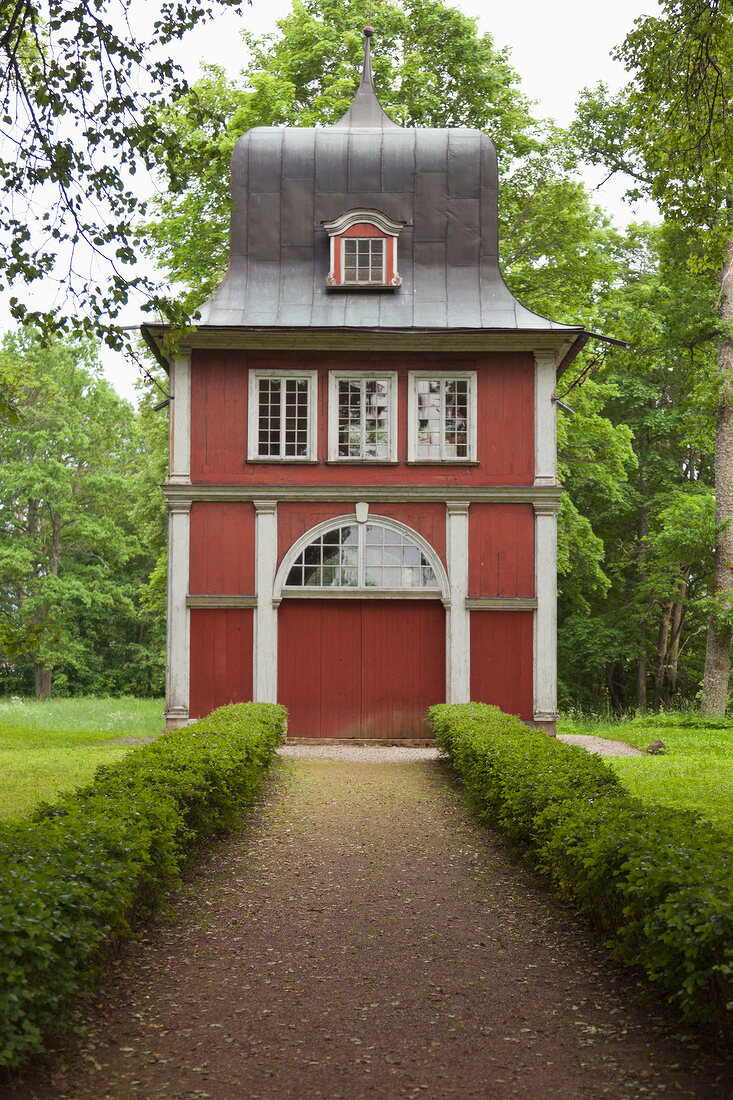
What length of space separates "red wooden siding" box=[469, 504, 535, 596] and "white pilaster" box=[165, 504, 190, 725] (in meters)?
4.49

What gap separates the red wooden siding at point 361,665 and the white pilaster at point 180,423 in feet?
8.60

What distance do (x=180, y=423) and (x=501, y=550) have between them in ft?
17.9

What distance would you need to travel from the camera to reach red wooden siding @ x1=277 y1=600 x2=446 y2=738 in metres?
17.6

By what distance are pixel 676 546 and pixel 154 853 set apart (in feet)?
64.9

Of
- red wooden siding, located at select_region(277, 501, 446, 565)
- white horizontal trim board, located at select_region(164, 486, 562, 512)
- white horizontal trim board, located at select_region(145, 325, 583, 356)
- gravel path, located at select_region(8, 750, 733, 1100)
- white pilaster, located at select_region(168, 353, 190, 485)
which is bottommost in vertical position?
gravel path, located at select_region(8, 750, 733, 1100)

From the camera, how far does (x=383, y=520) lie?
58.0 ft

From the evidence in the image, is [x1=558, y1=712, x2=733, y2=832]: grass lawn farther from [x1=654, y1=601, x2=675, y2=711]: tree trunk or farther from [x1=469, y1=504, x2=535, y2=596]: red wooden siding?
[x1=654, y1=601, x2=675, y2=711]: tree trunk

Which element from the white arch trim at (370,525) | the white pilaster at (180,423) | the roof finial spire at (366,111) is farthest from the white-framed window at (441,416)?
the roof finial spire at (366,111)

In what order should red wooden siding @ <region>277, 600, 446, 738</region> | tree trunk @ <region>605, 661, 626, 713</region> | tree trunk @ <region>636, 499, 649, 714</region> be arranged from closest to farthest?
red wooden siding @ <region>277, 600, 446, 738</region>, tree trunk @ <region>636, 499, 649, 714</region>, tree trunk @ <region>605, 661, 626, 713</region>

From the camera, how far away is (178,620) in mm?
17438

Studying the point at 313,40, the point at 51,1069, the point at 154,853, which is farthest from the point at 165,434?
the point at 51,1069

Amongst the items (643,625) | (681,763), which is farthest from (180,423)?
(643,625)

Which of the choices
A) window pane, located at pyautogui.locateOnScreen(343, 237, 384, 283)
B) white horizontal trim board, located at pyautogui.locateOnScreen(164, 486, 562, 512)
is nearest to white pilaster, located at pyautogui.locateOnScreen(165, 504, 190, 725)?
white horizontal trim board, located at pyautogui.locateOnScreen(164, 486, 562, 512)

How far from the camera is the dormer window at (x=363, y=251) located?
1850cm
